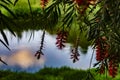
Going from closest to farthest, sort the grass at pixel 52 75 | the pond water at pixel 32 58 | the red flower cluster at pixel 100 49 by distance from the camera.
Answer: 1. the red flower cluster at pixel 100 49
2. the grass at pixel 52 75
3. the pond water at pixel 32 58

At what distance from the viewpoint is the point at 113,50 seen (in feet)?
6.94

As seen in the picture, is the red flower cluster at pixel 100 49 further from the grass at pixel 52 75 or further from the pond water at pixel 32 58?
the pond water at pixel 32 58

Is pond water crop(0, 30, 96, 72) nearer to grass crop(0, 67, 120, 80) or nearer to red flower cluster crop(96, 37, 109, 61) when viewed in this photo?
grass crop(0, 67, 120, 80)

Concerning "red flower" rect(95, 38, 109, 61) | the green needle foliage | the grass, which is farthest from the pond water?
"red flower" rect(95, 38, 109, 61)

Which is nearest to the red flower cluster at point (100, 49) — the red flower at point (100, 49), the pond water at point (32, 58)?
the red flower at point (100, 49)

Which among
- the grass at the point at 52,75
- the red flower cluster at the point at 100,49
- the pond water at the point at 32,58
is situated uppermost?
the pond water at the point at 32,58


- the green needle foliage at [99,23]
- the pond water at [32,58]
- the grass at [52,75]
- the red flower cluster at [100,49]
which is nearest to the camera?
the green needle foliage at [99,23]

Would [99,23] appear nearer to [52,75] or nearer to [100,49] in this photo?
[100,49]

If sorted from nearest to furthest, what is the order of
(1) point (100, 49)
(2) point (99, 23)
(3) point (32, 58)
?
(2) point (99, 23)
(1) point (100, 49)
(3) point (32, 58)

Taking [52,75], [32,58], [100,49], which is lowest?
[100,49]

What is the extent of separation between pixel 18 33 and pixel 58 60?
109 inches

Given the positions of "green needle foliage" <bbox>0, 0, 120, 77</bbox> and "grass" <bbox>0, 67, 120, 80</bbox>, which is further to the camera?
"grass" <bbox>0, 67, 120, 80</bbox>

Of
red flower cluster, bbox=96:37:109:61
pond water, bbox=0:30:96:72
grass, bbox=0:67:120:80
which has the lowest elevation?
red flower cluster, bbox=96:37:109:61

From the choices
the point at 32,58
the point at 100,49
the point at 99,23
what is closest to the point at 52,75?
the point at 32,58
